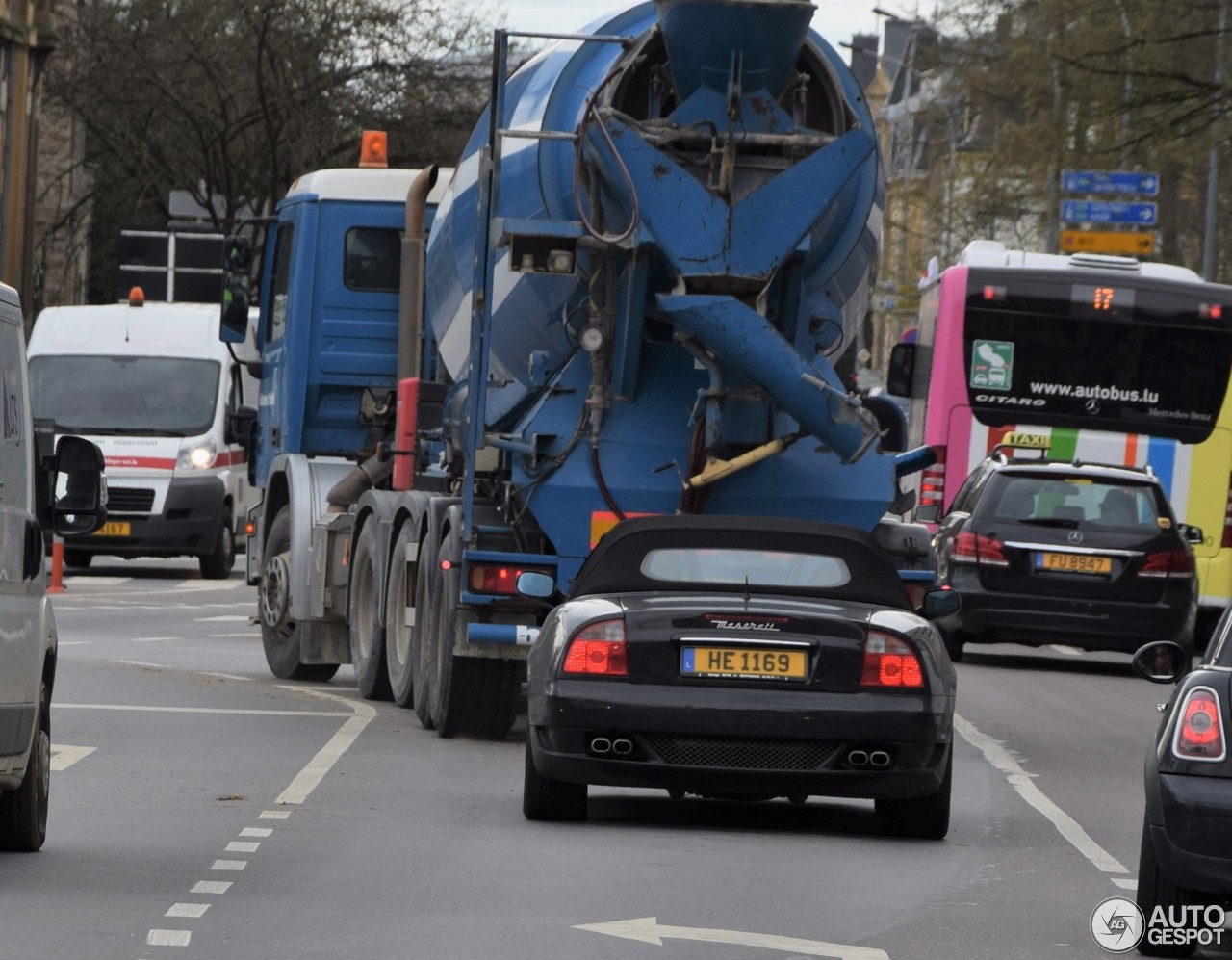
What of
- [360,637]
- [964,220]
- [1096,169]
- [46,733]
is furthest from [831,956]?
[964,220]

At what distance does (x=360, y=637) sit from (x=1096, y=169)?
79.7 feet

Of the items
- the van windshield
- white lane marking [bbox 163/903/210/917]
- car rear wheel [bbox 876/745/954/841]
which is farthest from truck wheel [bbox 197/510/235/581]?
white lane marking [bbox 163/903/210/917]

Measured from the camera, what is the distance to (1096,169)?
41719 millimetres

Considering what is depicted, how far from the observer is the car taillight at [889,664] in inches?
468

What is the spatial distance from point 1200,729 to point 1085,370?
770 inches

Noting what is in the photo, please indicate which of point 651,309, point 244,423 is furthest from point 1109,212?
point 651,309

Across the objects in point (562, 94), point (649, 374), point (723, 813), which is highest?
point (562, 94)

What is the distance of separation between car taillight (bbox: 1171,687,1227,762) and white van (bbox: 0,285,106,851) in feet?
12.4

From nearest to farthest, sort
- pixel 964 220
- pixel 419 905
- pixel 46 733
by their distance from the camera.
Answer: pixel 419 905, pixel 46 733, pixel 964 220

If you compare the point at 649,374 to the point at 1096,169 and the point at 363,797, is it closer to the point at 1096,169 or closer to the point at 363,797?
the point at 363,797

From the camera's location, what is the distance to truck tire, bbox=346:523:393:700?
61.7 ft

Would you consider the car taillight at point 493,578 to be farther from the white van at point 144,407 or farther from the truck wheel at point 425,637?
the white van at point 144,407

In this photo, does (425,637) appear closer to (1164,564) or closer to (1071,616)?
(1071,616)

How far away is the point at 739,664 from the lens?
11875 millimetres
